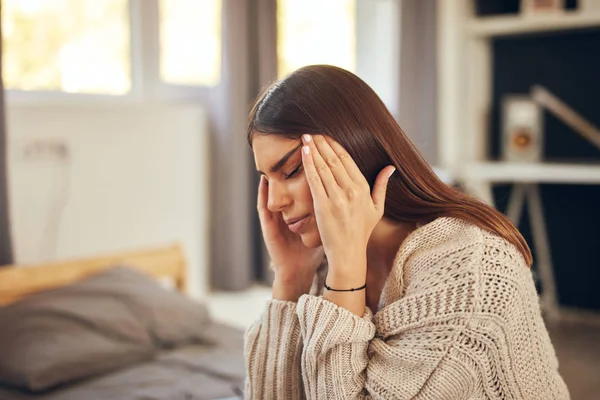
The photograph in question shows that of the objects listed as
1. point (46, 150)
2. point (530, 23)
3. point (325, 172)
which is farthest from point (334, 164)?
point (530, 23)

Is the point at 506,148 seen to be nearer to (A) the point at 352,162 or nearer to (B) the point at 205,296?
(B) the point at 205,296

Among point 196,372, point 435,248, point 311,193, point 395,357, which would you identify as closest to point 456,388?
point 395,357

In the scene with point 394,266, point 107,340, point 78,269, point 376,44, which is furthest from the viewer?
point 376,44

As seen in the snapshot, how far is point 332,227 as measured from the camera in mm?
1045

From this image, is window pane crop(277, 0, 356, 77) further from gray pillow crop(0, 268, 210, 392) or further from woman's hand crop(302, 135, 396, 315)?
woman's hand crop(302, 135, 396, 315)

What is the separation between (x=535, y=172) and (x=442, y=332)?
7.93 ft

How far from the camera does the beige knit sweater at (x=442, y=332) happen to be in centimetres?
96

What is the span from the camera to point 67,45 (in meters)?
2.63

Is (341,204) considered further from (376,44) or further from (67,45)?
(376,44)

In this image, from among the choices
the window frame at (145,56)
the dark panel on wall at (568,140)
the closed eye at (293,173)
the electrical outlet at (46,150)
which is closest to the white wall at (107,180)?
the electrical outlet at (46,150)

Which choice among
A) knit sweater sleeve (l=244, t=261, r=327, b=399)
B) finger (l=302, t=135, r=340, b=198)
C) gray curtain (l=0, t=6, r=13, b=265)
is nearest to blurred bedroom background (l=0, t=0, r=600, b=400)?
gray curtain (l=0, t=6, r=13, b=265)

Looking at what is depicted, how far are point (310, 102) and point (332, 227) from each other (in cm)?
20

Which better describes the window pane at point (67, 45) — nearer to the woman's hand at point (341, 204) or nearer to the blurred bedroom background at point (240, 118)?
the blurred bedroom background at point (240, 118)

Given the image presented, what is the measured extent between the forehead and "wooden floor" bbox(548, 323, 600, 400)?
1850 millimetres
